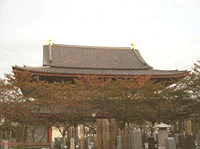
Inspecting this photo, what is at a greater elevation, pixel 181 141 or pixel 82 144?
pixel 181 141

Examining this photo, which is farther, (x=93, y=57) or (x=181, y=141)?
(x=93, y=57)

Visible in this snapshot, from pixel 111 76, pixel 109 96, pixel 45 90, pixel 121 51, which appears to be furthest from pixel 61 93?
pixel 121 51

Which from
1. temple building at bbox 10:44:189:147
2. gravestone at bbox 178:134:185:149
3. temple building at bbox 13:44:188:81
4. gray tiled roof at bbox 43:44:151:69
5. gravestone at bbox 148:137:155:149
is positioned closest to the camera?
gravestone at bbox 178:134:185:149

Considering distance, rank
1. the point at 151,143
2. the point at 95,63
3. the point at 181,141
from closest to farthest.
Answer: the point at 181,141
the point at 151,143
the point at 95,63

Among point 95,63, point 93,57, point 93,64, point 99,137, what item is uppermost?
point 93,57

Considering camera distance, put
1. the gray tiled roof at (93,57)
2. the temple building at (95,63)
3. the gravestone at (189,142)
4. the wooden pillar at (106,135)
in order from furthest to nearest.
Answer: the gray tiled roof at (93,57), the temple building at (95,63), the gravestone at (189,142), the wooden pillar at (106,135)

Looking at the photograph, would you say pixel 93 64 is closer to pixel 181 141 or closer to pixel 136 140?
pixel 181 141

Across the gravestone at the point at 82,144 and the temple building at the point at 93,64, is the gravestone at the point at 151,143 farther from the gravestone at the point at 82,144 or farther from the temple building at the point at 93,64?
the temple building at the point at 93,64

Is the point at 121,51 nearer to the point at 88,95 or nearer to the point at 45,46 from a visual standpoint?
the point at 45,46

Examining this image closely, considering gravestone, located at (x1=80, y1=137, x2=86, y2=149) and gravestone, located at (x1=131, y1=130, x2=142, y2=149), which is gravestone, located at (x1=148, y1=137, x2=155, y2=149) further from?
gravestone, located at (x1=80, y1=137, x2=86, y2=149)

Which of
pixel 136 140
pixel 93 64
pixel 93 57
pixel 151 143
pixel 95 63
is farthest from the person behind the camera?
pixel 93 57

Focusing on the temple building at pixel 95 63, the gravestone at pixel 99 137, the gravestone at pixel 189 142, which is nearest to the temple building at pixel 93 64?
the temple building at pixel 95 63

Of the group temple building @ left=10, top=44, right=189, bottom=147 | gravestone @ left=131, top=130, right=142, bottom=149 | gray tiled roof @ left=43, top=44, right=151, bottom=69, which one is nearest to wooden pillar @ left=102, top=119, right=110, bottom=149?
gravestone @ left=131, top=130, right=142, bottom=149

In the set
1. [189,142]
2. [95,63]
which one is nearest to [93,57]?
[95,63]
